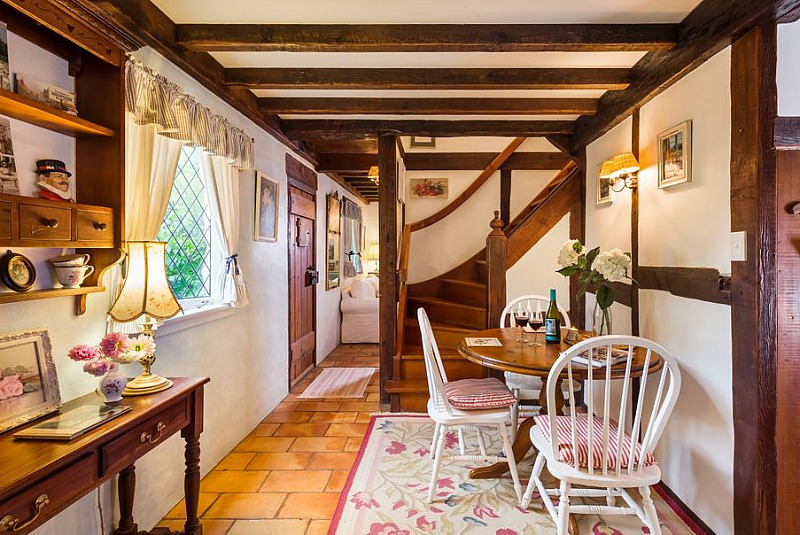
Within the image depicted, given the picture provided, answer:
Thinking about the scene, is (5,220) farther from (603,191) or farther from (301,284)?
(603,191)

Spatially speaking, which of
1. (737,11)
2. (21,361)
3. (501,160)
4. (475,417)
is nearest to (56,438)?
(21,361)

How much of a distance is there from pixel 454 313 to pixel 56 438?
130 inches

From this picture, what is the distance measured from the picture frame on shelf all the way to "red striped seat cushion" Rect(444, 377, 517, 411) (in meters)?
1.78

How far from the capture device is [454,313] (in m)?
4.07

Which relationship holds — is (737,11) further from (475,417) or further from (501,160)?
(501,160)

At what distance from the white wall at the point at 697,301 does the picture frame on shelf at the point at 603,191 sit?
56 centimetres

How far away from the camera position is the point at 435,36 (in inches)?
79.2

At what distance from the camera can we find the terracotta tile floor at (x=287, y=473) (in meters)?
2.01

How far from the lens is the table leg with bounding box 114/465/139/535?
1714 mm

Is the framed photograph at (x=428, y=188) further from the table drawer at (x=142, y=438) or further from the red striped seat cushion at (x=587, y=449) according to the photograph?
the table drawer at (x=142, y=438)

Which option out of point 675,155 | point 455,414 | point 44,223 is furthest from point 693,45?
point 44,223

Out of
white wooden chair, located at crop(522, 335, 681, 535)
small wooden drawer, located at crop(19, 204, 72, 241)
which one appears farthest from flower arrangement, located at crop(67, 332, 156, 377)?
white wooden chair, located at crop(522, 335, 681, 535)

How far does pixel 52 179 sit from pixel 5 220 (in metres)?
0.31

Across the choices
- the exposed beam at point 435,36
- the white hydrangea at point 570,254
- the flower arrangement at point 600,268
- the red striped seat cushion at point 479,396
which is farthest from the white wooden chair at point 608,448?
the exposed beam at point 435,36
